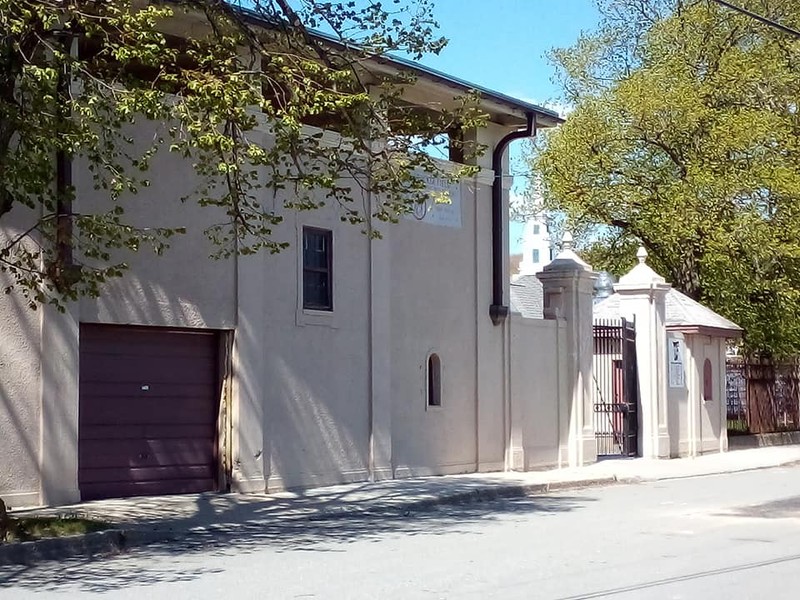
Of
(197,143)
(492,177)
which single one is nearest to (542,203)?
(492,177)

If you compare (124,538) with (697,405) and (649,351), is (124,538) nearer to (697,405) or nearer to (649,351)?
(649,351)

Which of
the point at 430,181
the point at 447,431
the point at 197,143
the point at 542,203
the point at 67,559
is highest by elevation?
the point at 542,203

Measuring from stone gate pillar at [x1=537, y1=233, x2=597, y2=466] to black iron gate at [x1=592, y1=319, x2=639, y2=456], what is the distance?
2.30 m

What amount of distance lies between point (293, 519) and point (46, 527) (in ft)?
10.9

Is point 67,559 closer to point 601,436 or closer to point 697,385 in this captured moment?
point 601,436

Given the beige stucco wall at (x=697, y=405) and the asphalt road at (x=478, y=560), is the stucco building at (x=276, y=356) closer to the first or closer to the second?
the asphalt road at (x=478, y=560)

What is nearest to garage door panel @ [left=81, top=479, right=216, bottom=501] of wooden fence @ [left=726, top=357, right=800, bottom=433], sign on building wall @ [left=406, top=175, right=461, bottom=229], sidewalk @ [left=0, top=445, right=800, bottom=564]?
sidewalk @ [left=0, top=445, right=800, bottom=564]

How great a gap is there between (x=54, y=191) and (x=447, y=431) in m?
8.07

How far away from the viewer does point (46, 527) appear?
40.3ft

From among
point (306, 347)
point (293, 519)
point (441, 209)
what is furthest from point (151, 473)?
point (441, 209)

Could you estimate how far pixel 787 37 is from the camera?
30875 mm

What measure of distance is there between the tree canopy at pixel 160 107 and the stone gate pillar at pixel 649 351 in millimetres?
10914

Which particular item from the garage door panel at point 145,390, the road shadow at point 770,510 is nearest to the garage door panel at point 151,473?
the garage door panel at point 145,390

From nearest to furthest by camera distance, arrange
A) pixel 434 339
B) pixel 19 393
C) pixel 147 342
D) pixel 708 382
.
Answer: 1. pixel 19 393
2. pixel 147 342
3. pixel 434 339
4. pixel 708 382
